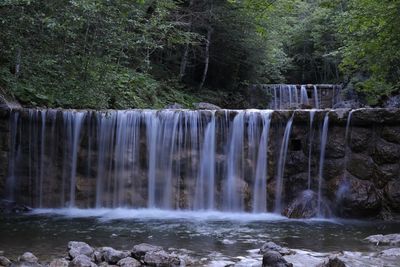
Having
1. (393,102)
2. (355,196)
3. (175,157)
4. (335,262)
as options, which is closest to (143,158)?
(175,157)

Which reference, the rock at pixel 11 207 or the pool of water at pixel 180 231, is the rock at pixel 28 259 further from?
the rock at pixel 11 207

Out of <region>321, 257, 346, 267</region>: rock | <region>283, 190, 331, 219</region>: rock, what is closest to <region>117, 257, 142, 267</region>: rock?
<region>321, 257, 346, 267</region>: rock

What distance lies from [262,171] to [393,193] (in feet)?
10.3

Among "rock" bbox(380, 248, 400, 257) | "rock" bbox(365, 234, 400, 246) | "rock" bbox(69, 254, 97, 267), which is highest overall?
"rock" bbox(380, 248, 400, 257)

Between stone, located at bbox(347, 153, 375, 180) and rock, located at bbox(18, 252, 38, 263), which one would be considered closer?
rock, located at bbox(18, 252, 38, 263)

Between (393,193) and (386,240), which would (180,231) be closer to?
(386,240)

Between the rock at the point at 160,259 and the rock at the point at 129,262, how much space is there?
0.13 m

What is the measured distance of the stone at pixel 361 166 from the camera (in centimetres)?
1178

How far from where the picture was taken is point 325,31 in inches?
1221

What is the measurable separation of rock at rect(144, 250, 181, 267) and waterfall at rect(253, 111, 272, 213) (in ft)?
19.0

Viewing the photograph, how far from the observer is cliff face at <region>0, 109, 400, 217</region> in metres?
12.1

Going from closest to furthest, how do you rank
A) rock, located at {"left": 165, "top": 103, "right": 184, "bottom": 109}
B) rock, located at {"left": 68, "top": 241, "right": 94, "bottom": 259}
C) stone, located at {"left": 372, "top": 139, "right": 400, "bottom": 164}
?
1. rock, located at {"left": 68, "top": 241, "right": 94, "bottom": 259}
2. stone, located at {"left": 372, "top": 139, "right": 400, "bottom": 164}
3. rock, located at {"left": 165, "top": 103, "right": 184, "bottom": 109}

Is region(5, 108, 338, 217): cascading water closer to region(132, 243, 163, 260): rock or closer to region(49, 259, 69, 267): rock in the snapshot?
region(132, 243, 163, 260): rock

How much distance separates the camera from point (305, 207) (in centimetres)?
1156
